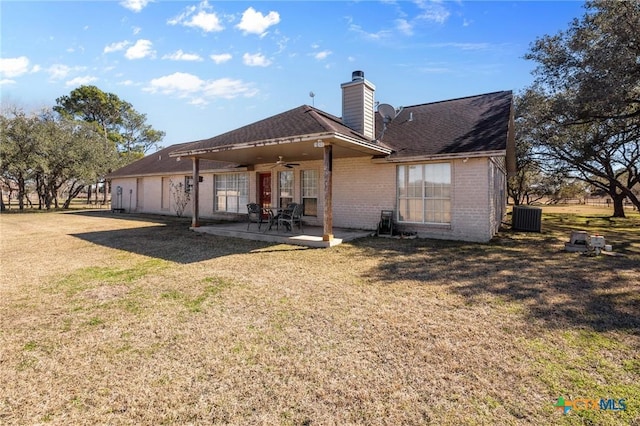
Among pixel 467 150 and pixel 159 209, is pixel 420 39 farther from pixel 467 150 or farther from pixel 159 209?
pixel 159 209

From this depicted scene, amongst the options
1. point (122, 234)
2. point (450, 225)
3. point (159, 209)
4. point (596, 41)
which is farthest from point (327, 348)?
point (159, 209)

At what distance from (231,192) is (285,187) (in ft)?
12.6

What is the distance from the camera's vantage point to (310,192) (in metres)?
12.8

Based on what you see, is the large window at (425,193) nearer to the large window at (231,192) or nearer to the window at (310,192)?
the window at (310,192)

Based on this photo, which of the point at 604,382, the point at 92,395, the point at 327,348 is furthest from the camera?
the point at 327,348

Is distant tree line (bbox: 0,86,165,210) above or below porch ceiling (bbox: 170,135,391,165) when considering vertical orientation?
above

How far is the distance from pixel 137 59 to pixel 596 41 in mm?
16077

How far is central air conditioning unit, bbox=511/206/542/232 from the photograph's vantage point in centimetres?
1228

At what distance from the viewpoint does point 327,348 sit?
319cm

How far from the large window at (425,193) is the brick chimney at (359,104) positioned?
1896mm

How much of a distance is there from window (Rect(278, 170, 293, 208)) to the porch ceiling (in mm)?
774

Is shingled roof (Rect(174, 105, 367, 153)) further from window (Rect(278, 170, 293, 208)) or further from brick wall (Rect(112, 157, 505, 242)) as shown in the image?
window (Rect(278, 170, 293, 208))

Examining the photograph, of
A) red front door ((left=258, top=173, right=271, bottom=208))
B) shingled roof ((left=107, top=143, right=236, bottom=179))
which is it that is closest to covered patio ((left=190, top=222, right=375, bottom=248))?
red front door ((left=258, top=173, right=271, bottom=208))

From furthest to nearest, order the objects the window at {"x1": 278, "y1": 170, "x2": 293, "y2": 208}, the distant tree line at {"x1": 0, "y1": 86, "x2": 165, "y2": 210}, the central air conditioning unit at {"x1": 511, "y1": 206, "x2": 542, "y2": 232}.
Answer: the distant tree line at {"x1": 0, "y1": 86, "x2": 165, "y2": 210}
the window at {"x1": 278, "y1": 170, "x2": 293, "y2": 208}
the central air conditioning unit at {"x1": 511, "y1": 206, "x2": 542, "y2": 232}
